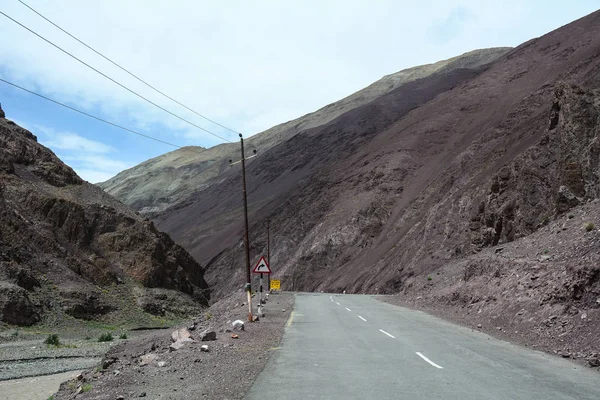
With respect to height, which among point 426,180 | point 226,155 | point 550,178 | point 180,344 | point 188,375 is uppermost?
point 226,155

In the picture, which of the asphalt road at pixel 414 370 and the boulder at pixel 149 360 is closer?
the asphalt road at pixel 414 370

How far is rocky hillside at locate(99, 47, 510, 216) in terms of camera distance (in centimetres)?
14775

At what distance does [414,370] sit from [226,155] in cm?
18478

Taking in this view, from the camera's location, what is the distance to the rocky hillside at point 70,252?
1266 inches

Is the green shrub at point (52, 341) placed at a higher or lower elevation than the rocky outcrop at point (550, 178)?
lower

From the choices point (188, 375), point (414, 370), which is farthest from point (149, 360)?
point (414, 370)

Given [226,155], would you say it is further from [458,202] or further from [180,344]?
[180,344]

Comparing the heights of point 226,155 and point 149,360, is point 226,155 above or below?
above

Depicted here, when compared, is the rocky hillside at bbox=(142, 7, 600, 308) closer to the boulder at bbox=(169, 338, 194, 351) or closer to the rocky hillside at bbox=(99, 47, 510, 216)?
the boulder at bbox=(169, 338, 194, 351)

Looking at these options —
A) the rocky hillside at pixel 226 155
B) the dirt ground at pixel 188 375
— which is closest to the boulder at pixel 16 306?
the dirt ground at pixel 188 375

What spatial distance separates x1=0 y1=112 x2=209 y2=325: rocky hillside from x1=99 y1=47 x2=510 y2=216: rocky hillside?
343ft

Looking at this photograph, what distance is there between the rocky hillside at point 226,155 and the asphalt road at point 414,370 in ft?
444

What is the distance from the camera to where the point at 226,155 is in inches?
7505

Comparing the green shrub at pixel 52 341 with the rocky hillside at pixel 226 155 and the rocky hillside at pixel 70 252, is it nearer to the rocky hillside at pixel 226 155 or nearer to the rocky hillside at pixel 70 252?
the rocky hillside at pixel 70 252
